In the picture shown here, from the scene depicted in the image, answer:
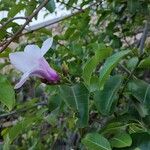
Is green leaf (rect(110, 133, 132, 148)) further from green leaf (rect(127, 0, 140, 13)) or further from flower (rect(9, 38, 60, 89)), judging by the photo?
green leaf (rect(127, 0, 140, 13))

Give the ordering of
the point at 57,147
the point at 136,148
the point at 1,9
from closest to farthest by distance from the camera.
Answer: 1. the point at 136,148
2. the point at 1,9
3. the point at 57,147

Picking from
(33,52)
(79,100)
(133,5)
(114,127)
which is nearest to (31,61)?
(33,52)

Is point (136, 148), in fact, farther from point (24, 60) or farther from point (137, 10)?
point (137, 10)

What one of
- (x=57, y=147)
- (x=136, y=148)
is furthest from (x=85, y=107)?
(x=57, y=147)

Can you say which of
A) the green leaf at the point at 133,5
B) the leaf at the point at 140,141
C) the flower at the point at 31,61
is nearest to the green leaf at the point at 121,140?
the leaf at the point at 140,141

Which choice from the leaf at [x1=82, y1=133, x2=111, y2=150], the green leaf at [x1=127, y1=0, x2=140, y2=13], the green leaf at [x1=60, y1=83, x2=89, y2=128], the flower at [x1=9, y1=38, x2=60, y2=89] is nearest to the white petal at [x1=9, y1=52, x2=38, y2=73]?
the flower at [x1=9, y1=38, x2=60, y2=89]

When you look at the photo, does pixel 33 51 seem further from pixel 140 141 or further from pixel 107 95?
pixel 140 141
